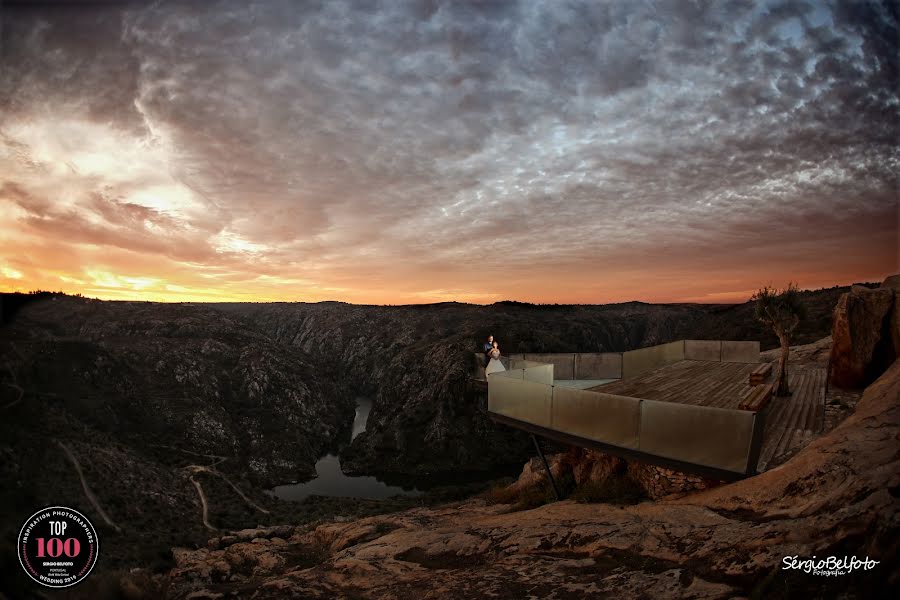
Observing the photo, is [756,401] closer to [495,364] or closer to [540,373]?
[540,373]

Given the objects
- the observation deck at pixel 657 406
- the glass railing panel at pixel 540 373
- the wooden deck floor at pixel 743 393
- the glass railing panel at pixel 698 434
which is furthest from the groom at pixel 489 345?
the glass railing panel at pixel 698 434

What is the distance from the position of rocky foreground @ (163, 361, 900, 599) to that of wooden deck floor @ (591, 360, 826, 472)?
1367 mm

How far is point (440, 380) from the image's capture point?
72.6 m

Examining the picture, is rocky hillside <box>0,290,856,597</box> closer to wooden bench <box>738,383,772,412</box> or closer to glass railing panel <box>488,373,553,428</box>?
glass railing panel <box>488,373,553,428</box>

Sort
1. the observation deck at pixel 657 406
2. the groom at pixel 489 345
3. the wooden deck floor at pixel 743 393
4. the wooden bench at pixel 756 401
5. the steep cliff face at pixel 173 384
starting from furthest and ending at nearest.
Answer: the steep cliff face at pixel 173 384 < the groom at pixel 489 345 < the wooden bench at pixel 756 401 < the wooden deck floor at pixel 743 393 < the observation deck at pixel 657 406

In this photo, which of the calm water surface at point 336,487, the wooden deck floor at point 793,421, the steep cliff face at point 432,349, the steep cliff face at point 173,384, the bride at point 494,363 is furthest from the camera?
the steep cliff face at point 432,349

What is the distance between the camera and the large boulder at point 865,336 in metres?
11.0

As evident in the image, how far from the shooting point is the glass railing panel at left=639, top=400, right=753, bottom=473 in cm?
673

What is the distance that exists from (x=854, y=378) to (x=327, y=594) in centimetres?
1432

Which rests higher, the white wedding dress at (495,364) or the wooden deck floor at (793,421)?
the white wedding dress at (495,364)

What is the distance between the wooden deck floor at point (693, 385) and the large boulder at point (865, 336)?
2.46 m

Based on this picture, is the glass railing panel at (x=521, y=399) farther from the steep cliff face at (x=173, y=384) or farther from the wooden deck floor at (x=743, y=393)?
the steep cliff face at (x=173, y=384)

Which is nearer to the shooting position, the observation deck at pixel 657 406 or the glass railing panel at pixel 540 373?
the observation deck at pixel 657 406

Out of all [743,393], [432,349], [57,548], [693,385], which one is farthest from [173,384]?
[743,393]
